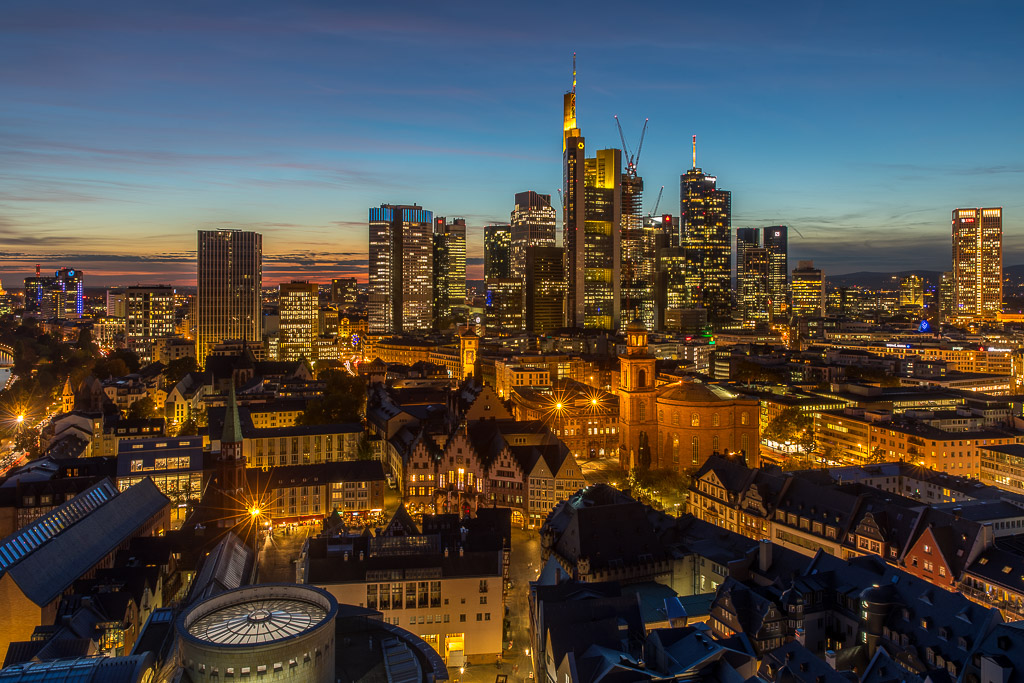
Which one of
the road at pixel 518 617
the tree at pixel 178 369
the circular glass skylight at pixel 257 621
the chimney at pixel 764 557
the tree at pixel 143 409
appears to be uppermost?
the tree at pixel 178 369

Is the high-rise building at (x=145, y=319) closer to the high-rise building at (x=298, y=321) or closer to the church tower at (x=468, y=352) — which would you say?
the high-rise building at (x=298, y=321)

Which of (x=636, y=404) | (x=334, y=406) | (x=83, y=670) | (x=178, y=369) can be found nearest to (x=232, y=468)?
(x=83, y=670)

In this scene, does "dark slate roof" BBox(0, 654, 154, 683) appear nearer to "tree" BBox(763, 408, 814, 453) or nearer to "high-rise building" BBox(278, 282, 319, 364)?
"tree" BBox(763, 408, 814, 453)

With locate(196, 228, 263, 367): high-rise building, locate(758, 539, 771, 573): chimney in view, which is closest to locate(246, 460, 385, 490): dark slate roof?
locate(758, 539, 771, 573): chimney

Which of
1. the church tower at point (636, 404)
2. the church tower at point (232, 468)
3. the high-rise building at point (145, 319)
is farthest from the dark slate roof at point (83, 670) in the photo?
the high-rise building at point (145, 319)

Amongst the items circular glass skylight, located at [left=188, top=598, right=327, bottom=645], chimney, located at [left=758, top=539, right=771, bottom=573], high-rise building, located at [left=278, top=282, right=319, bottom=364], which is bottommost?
chimney, located at [left=758, top=539, right=771, bottom=573]
